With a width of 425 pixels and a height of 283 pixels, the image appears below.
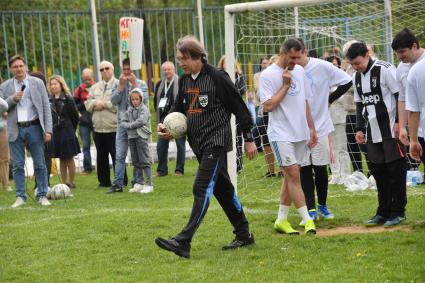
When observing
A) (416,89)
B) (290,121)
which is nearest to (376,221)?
(290,121)

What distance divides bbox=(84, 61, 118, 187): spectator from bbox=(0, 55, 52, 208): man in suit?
232 cm

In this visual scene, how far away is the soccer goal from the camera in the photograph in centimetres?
1249

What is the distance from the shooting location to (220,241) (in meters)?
8.84

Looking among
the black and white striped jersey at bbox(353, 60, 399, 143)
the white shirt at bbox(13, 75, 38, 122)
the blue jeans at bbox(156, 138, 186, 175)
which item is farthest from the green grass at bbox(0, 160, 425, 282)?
the blue jeans at bbox(156, 138, 186, 175)

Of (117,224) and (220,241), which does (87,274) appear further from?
(117,224)

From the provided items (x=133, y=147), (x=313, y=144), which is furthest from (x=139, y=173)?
(x=313, y=144)

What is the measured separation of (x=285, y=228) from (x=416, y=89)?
2.23m

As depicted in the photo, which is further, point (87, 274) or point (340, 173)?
point (340, 173)

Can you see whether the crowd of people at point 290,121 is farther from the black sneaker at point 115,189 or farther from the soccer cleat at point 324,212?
the black sneaker at point 115,189

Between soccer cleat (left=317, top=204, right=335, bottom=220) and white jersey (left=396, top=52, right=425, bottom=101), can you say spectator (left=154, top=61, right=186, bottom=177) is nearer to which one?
soccer cleat (left=317, top=204, right=335, bottom=220)

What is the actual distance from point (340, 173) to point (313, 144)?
162 inches

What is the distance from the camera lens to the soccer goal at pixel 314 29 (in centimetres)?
1249

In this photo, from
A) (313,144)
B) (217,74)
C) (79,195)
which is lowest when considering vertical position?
(79,195)

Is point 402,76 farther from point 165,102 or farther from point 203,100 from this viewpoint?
point 165,102
